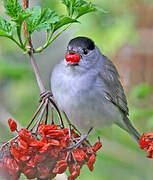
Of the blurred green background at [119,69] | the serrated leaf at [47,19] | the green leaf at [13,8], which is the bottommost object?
the blurred green background at [119,69]

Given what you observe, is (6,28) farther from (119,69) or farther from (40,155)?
(119,69)

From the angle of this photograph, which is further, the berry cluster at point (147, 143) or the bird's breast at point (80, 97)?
the bird's breast at point (80, 97)

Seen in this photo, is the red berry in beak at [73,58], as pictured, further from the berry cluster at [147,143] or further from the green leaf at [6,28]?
the berry cluster at [147,143]

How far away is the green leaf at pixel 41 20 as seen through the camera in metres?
2.54

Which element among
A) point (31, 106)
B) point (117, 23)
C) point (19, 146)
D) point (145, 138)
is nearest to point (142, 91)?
point (145, 138)

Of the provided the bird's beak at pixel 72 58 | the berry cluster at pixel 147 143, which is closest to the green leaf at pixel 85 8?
the bird's beak at pixel 72 58

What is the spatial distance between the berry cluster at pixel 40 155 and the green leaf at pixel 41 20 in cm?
61

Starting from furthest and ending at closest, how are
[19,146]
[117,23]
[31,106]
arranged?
[31,106]
[117,23]
[19,146]

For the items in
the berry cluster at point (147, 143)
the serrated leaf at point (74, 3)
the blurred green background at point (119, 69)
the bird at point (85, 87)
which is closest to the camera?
the serrated leaf at point (74, 3)

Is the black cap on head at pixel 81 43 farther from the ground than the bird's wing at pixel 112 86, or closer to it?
farther from the ground

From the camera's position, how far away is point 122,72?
6160 millimetres

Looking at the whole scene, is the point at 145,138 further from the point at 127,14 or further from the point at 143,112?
the point at 127,14

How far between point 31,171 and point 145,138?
892 mm

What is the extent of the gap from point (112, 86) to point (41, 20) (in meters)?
1.51
